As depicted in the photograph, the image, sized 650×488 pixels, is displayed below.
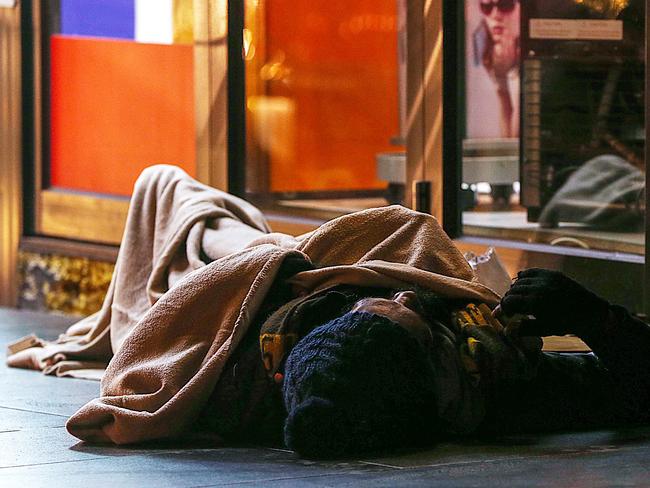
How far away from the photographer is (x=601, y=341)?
11.6ft

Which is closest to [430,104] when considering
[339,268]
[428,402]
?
[339,268]

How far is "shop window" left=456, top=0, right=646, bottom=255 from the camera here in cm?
489

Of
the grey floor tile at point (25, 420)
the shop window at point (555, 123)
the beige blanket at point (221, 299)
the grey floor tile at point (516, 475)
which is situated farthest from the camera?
the shop window at point (555, 123)

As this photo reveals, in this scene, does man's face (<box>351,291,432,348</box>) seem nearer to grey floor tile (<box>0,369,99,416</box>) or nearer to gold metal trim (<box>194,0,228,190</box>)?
grey floor tile (<box>0,369,99,416</box>)

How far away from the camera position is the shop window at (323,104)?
6555 mm

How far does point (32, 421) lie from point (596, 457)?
1520 mm

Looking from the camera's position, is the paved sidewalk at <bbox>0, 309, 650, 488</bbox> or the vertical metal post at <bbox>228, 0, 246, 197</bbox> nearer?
the paved sidewalk at <bbox>0, 309, 650, 488</bbox>

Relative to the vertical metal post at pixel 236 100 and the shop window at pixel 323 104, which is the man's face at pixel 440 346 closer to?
the shop window at pixel 323 104

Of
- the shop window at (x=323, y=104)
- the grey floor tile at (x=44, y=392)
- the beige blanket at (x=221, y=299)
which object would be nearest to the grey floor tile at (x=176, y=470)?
the beige blanket at (x=221, y=299)

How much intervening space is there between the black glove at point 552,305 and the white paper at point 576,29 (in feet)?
5.34

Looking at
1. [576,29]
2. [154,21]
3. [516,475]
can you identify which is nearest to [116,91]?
[154,21]

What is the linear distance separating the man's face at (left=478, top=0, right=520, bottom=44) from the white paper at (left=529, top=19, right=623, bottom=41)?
0.32 feet

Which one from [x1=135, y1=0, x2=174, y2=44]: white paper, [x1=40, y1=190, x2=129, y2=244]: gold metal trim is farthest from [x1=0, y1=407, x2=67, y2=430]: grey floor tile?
[x1=135, y1=0, x2=174, y2=44]: white paper

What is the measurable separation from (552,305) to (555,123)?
75.3 inches
